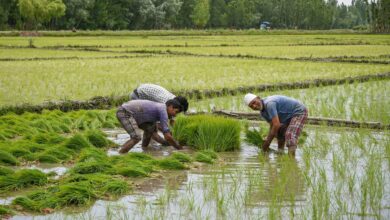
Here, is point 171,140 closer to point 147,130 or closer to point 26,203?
point 147,130

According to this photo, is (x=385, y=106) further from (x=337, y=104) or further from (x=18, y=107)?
(x=18, y=107)

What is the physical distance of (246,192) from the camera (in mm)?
4598

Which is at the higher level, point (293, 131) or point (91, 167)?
point (293, 131)

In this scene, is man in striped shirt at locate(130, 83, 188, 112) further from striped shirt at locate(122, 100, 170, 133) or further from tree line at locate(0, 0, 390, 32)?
tree line at locate(0, 0, 390, 32)

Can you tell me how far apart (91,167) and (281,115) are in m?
2.19

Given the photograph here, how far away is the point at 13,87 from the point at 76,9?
3859 centimetres

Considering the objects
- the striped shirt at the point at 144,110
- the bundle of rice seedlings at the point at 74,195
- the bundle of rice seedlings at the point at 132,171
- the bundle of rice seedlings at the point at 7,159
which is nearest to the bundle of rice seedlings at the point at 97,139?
the striped shirt at the point at 144,110

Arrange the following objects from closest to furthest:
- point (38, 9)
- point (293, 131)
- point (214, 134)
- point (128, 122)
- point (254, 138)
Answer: point (293, 131) → point (128, 122) → point (214, 134) → point (254, 138) → point (38, 9)

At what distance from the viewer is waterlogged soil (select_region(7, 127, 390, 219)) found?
4.13m

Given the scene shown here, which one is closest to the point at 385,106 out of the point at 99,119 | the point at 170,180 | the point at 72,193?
the point at 99,119

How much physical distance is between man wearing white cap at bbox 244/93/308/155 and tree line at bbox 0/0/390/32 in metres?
36.8

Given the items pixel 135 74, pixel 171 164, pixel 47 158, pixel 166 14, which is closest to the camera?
pixel 171 164

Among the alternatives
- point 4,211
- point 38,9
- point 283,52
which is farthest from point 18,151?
point 38,9

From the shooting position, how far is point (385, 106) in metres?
9.21
